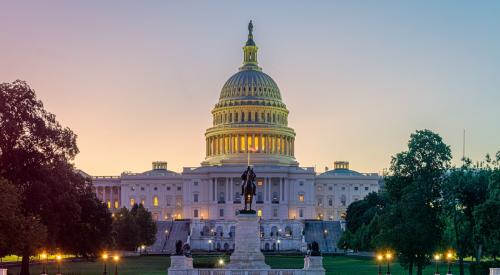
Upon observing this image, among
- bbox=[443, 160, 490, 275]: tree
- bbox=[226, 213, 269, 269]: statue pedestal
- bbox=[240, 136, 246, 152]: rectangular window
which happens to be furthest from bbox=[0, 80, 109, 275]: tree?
bbox=[240, 136, 246, 152]: rectangular window

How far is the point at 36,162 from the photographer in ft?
207

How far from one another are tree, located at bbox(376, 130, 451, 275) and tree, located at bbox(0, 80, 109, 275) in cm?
2210

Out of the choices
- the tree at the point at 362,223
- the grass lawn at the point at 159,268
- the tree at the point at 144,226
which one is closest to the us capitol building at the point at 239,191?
the tree at the point at 362,223

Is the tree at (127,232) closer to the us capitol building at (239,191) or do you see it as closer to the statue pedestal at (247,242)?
the us capitol building at (239,191)

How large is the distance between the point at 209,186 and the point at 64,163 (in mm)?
122175

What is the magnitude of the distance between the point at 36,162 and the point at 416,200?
1022 inches

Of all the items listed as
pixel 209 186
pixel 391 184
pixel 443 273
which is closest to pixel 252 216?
pixel 391 184

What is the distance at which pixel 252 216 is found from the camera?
200 feet

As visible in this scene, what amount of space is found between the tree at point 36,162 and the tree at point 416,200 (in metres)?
22.1

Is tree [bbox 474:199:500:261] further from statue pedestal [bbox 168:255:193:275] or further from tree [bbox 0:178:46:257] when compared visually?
tree [bbox 0:178:46:257]

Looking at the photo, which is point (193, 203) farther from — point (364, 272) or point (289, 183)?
point (364, 272)

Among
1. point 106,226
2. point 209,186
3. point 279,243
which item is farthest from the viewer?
point 209,186

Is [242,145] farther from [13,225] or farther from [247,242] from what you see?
[13,225]

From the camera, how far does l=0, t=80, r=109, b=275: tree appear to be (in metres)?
61.1
